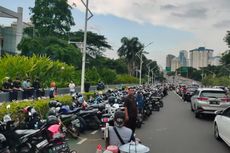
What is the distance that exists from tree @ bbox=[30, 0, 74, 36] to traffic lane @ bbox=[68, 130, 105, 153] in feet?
164

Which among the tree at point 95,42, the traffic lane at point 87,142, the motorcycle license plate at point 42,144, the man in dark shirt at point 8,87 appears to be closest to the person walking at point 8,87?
the man in dark shirt at point 8,87

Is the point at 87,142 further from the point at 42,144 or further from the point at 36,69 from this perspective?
the point at 36,69

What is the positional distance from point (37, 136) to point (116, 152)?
3.14 meters

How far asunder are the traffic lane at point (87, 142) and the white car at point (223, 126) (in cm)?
348

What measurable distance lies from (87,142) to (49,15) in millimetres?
53110

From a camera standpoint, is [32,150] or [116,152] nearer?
[116,152]

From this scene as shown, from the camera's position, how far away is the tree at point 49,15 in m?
62.2

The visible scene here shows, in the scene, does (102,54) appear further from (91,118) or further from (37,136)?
(37,136)

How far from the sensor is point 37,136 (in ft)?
27.7

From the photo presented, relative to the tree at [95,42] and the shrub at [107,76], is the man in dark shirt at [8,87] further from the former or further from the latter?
the tree at [95,42]

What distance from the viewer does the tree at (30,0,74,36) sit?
204ft

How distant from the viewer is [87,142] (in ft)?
39.1

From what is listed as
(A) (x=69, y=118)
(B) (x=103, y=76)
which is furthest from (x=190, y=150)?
(B) (x=103, y=76)

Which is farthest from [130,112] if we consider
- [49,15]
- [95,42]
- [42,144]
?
[95,42]
